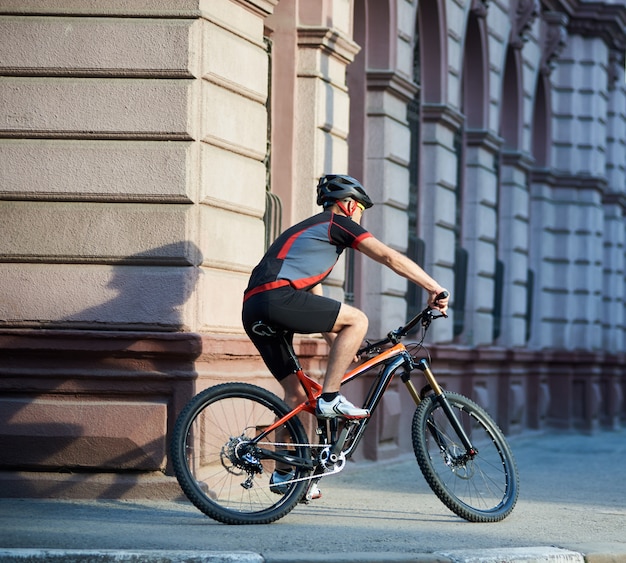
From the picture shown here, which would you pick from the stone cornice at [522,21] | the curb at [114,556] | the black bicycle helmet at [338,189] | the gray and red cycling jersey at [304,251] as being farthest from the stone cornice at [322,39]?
the stone cornice at [522,21]

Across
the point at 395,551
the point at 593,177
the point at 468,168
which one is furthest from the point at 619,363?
the point at 395,551

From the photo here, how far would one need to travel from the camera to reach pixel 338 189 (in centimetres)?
801

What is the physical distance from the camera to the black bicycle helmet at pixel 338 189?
8.00 meters

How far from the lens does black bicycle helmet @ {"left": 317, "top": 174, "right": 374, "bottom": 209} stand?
7996 millimetres

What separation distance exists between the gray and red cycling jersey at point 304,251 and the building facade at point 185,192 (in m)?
1.34

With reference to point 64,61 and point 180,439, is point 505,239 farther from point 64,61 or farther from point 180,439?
point 180,439

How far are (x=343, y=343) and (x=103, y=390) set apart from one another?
6.56 feet

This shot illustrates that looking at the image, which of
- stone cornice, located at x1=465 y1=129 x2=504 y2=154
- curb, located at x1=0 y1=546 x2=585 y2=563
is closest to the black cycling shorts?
curb, located at x1=0 y1=546 x2=585 y2=563

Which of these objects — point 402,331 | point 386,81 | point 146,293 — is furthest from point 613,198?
point 402,331

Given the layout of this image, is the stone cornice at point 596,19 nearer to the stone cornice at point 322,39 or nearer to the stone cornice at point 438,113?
the stone cornice at point 438,113

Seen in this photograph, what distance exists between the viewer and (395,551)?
689cm

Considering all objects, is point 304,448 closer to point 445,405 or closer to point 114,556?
point 445,405

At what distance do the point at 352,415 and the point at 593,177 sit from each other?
1517 centimetres

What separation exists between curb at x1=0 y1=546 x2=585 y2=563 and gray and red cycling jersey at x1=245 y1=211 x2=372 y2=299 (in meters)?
1.76
